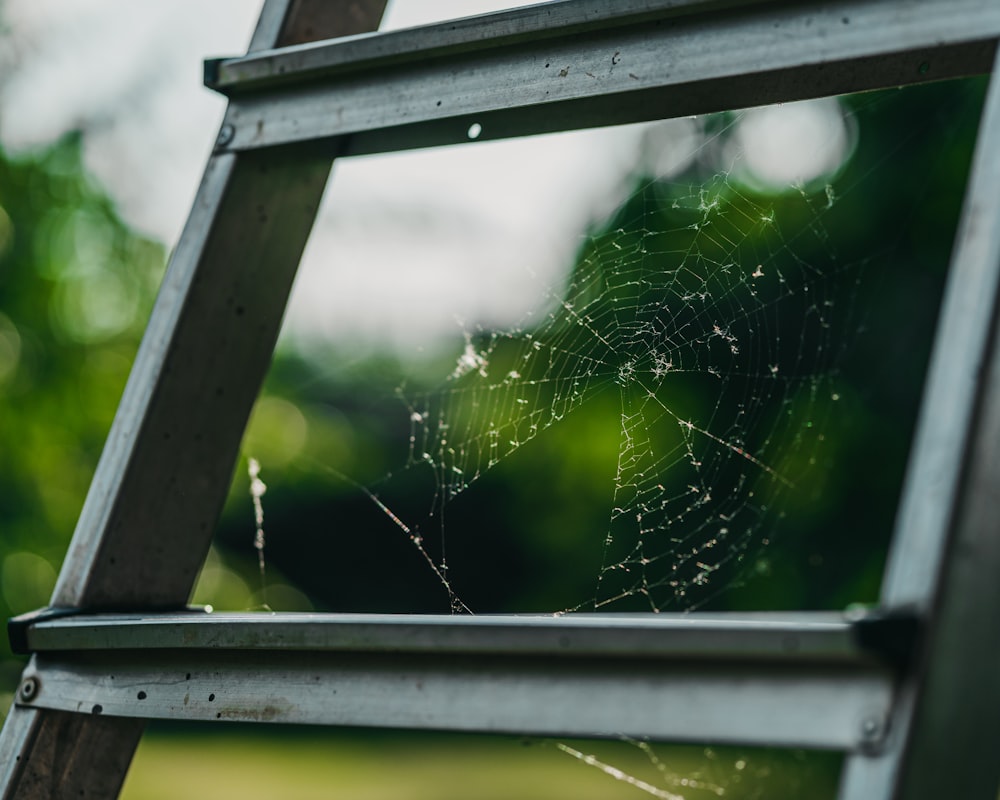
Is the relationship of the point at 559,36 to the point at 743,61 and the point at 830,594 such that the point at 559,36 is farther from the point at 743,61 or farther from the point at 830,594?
the point at 830,594

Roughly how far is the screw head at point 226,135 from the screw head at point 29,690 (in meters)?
0.53

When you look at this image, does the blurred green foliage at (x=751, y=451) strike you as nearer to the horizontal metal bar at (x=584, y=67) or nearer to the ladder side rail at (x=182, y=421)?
the ladder side rail at (x=182, y=421)

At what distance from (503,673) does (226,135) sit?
625 millimetres

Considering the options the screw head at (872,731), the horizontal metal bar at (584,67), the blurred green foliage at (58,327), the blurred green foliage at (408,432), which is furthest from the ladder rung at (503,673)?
the blurred green foliage at (58,327)

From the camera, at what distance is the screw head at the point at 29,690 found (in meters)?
0.92

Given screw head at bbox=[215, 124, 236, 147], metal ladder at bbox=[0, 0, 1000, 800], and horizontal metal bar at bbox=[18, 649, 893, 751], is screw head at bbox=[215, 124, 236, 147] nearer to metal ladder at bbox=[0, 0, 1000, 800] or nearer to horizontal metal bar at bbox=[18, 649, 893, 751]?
metal ladder at bbox=[0, 0, 1000, 800]

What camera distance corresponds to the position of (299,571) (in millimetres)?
14648

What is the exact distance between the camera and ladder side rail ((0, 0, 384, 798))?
3.08 ft

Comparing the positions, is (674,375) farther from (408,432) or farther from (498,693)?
(408,432)

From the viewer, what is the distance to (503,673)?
2.25 ft

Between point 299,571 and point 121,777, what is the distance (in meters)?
14.0

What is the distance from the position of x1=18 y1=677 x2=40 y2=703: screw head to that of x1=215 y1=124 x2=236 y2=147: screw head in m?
0.53

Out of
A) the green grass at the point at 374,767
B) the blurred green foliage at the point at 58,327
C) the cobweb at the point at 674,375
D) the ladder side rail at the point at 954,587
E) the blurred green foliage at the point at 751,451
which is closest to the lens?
the ladder side rail at the point at 954,587

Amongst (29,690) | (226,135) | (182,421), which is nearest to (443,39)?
(226,135)
